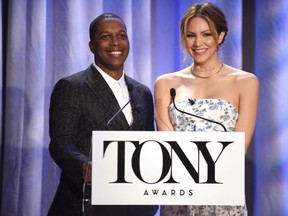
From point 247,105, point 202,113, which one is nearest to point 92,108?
point 202,113

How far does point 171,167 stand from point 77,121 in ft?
2.27

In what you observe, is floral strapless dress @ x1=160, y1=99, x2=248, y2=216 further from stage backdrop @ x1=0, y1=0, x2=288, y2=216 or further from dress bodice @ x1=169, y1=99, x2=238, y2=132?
stage backdrop @ x1=0, y1=0, x2=288, y2=216

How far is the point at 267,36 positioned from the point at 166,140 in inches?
71.1

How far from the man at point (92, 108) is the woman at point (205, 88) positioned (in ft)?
0.33

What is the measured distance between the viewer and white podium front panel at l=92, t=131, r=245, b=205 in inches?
60.0

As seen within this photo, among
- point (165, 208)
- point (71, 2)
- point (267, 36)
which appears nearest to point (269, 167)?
point (267, 36)

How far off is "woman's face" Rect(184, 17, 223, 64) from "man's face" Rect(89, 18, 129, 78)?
0.27 meters

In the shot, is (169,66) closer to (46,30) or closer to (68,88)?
(46,30)

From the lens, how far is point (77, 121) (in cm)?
214

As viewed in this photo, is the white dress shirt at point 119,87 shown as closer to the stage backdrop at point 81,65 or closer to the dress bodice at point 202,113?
the dress bodice at point 202,113

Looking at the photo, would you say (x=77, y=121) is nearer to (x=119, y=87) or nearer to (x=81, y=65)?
(x=119, y=87)

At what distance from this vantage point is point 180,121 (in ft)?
7.07

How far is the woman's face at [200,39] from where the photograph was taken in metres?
2.24

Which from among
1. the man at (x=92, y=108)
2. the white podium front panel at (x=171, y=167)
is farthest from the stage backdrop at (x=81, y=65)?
the white podium front panel at (x=171, y=167)
